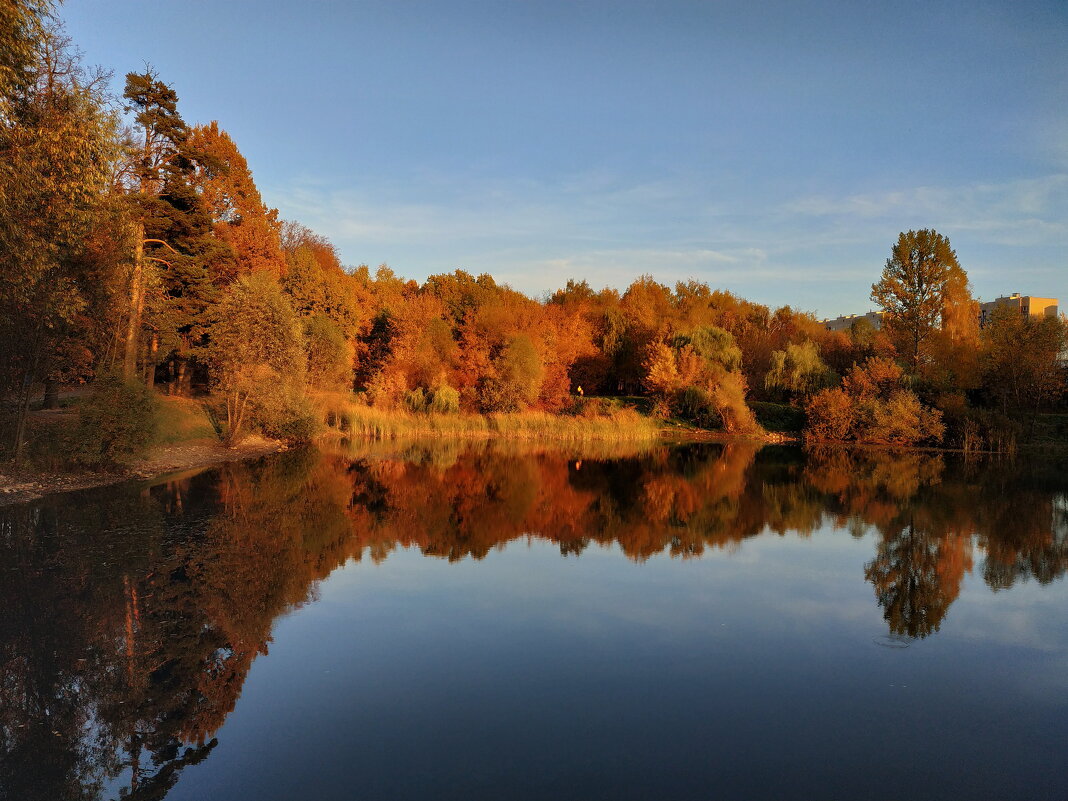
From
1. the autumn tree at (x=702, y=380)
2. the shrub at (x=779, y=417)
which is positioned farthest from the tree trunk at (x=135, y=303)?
the shrub at (x=779, y=417)

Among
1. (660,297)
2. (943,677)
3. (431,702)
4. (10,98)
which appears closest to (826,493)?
(943,677)

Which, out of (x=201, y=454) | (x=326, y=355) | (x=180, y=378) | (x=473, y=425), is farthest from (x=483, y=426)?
(x=201, y=454)

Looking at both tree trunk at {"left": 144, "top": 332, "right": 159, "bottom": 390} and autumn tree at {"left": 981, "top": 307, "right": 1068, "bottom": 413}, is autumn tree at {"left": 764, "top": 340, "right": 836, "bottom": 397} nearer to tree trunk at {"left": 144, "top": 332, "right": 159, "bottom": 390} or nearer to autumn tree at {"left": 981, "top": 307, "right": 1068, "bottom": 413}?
autumn tree at {"left": 981, "top": 307, "right": 1068, "bottom": 413}

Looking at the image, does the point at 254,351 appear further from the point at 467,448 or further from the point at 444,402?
the point at 444,402

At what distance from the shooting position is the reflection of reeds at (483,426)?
33.6m

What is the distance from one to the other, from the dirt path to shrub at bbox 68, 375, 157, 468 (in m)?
0.47

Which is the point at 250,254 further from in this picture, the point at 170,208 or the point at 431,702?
the point at 431,702

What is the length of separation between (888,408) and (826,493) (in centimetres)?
1827

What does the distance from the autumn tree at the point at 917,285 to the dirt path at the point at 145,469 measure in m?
36.1

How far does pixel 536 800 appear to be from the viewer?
4445mm

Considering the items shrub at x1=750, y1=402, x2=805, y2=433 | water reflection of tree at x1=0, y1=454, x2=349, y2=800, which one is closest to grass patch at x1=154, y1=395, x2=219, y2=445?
water reflection of tree at x1=0, y1=454, x2=349, y2=800

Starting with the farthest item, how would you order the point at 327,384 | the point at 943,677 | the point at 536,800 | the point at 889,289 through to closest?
the point at 889,289
the point at 327,384
the point at 943,677
the point at 536,800

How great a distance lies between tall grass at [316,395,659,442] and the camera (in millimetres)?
33562

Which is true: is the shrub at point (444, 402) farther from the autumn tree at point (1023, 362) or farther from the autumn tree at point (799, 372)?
the autumn tree at point (1023, 362)
